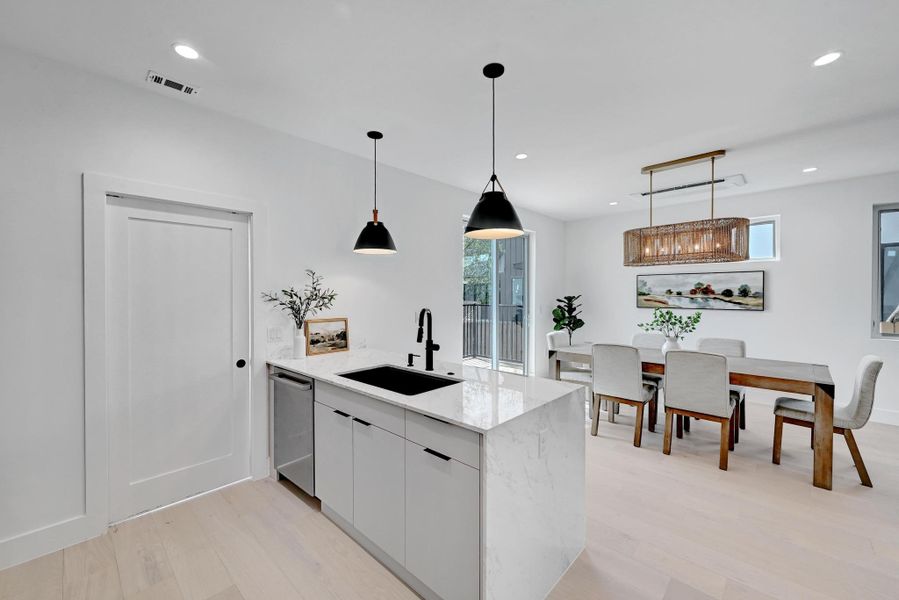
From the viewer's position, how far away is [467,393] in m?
1.96

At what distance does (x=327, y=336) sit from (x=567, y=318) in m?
4.00

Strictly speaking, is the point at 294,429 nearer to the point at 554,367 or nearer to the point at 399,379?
the point at 399,379

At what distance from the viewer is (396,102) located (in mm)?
2529

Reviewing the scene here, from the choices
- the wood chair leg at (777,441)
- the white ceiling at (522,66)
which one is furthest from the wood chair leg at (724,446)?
the white ceiling at (522,66)

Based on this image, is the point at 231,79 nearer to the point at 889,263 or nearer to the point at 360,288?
the point at 360,288

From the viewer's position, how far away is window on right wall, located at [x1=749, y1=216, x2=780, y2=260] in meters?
4.71

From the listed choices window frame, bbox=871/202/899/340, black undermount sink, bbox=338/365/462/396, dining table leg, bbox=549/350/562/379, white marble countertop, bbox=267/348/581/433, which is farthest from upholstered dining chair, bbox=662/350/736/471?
Answer: window frame, bbox=871/202/899/340

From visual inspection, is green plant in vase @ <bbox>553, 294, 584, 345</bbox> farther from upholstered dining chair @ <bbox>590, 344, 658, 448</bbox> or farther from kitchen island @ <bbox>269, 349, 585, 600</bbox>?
kitchen island @ <bbox>269, 349, 585, 600</bbox>

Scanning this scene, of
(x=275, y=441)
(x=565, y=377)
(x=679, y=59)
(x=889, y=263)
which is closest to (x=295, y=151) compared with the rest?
(x=275, y=441)

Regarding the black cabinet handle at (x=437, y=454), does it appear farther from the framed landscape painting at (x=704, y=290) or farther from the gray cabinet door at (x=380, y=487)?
the framed landscape painting at (x=704, y=290)

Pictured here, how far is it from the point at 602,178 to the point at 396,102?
8.33 ft

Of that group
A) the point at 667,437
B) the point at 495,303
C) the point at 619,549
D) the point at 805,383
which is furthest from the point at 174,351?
the point at 805,383

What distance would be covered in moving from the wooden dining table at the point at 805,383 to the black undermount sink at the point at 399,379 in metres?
2.32

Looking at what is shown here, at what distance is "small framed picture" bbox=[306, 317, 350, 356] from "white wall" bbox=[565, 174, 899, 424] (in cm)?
454
